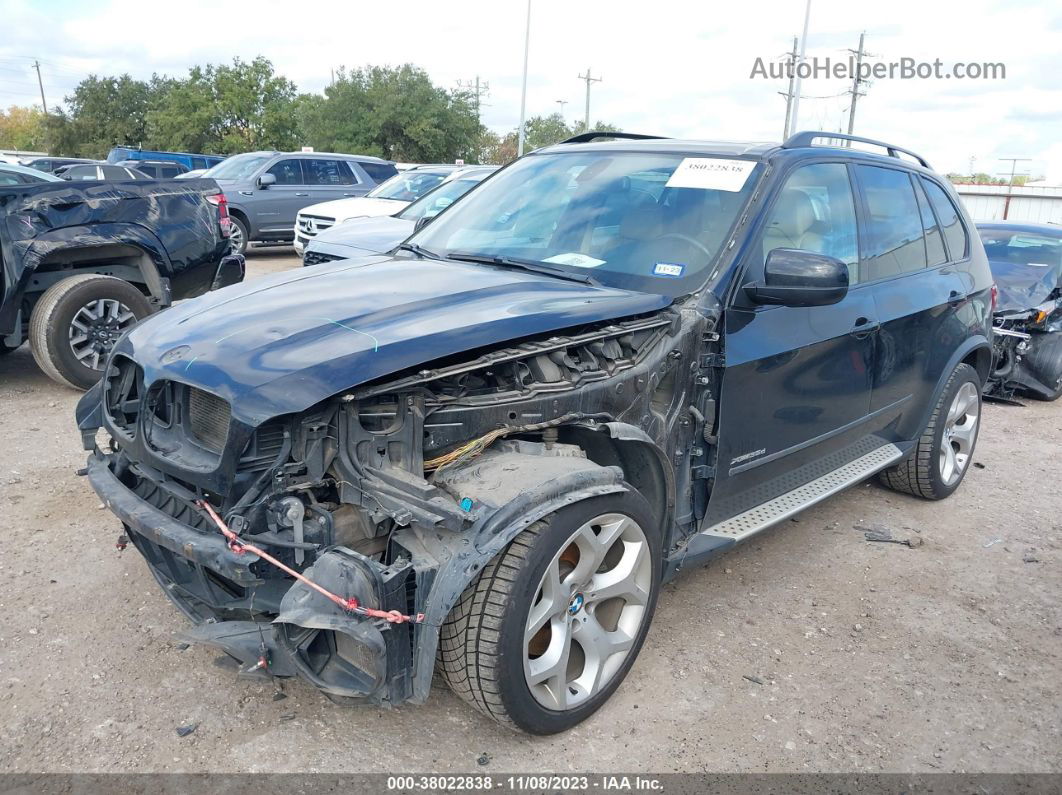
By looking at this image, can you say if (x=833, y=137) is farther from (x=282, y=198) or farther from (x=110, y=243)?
(x=282, y=198)

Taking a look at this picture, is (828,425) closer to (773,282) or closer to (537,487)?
(773,282)

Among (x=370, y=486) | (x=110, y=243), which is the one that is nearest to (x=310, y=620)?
(x=370, y=486)

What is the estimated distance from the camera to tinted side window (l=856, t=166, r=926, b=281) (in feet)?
13.3

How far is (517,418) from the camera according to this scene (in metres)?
2.64

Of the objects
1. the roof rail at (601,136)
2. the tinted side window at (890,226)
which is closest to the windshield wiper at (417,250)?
the roof rail at (601,136)

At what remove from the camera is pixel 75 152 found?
165 feet

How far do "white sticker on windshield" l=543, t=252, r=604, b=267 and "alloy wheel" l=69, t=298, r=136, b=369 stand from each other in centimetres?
413

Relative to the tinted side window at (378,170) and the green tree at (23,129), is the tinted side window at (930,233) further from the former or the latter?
the green tree at (23,129)

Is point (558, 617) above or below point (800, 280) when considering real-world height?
below

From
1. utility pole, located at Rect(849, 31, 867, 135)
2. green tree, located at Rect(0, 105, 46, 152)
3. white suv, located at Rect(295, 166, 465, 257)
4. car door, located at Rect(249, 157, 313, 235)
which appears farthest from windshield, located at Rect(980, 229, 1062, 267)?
green tree, located at Rect(0, 105, 46, 152)

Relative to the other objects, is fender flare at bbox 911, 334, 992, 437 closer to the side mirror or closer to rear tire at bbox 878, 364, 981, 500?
rear tire at bbox 878, 364, 981, 500

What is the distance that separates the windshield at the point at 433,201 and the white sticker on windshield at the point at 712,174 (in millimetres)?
6073

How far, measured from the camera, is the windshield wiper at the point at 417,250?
384 centimetres

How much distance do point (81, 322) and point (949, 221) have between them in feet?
19.5
